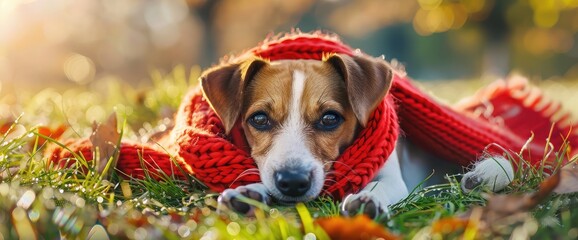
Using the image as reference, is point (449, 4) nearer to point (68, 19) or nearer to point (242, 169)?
point (68, 19)

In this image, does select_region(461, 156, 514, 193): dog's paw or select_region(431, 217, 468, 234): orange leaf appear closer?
select_region(431, 217, 468, 234): orange leaf

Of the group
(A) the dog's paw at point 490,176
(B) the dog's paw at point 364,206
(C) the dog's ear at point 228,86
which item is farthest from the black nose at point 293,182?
(A) the dog's paw at point 490,176

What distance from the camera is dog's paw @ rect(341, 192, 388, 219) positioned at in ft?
7.73

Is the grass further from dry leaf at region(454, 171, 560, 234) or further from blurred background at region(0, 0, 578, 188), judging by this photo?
blurred background at region(0, 0, 578, 188)

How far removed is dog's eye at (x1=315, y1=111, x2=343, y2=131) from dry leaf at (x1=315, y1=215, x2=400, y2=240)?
116 centimetres

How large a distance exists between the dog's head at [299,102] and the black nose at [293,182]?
12 cm

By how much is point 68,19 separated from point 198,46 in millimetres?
4424

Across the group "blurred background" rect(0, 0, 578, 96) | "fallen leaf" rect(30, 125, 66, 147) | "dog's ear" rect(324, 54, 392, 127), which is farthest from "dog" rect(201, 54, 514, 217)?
"blurred background" rect(0, 0, 578, 96)

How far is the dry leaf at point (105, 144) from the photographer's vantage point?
123 inches

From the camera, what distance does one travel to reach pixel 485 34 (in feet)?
70.2

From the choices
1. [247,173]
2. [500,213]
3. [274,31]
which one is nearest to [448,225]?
[500,213]

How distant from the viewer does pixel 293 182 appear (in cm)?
280

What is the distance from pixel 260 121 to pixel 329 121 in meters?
0.32

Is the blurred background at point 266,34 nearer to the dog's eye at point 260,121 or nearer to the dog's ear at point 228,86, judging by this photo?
the dog's ear at point 228,86
